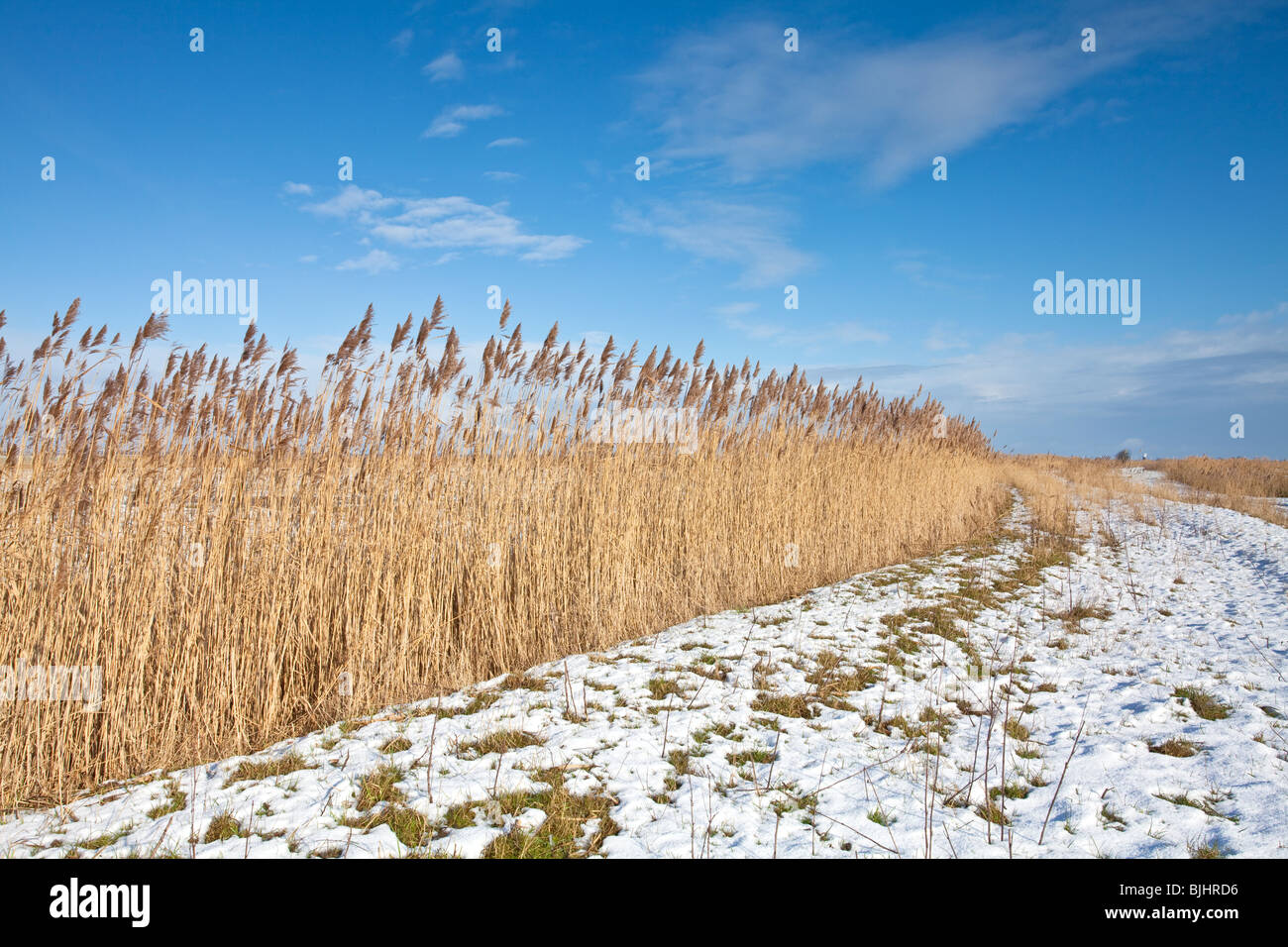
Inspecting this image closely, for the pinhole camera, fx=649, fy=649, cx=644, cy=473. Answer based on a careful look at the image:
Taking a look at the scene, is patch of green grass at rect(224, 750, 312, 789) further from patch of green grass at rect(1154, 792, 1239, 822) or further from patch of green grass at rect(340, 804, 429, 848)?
patch of green grass at rect(1154, 792, 1239, 822)

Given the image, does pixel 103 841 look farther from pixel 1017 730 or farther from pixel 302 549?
pixel 1017 730

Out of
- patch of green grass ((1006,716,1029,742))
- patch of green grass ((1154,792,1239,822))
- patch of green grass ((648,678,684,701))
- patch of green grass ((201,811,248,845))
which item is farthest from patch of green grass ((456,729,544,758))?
patch of green grass ((1154,792,1239,822))

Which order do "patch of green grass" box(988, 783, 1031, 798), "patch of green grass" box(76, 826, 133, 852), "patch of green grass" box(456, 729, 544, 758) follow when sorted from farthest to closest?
"patch of green grass" box(456, 729, 544, 758) → "patch of green grass" box(988, 783, 1031, 798) → "patch of green grass" box(76, 826, 133, 852)

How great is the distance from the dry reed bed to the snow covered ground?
0.39 meters

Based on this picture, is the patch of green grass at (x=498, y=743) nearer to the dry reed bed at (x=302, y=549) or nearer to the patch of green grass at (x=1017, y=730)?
the dry reed bed at (x=302, y=549)

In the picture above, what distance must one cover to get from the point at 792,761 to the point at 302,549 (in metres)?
3.04

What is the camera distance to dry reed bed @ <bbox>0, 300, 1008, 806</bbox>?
3.33m

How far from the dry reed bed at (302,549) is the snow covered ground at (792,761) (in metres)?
0.39

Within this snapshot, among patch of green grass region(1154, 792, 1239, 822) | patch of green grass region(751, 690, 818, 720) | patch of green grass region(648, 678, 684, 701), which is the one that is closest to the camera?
patch of green grass region(1154, 792, 1239, 822)
